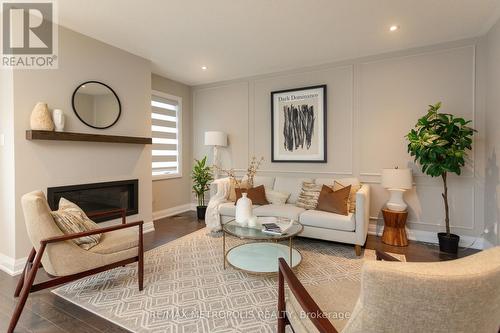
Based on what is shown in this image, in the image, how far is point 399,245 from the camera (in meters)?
3.37

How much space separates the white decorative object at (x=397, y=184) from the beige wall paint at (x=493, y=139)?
845mm

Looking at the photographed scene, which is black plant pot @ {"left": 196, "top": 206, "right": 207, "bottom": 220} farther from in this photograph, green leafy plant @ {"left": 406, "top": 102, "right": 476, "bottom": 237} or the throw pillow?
green leafy plant @ {"left": 406, "top": 102, "right": 476, "bottom": 237}

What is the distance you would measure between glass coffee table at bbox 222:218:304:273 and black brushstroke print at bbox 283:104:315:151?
72.3 inches

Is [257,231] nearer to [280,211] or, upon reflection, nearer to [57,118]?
[280,211]

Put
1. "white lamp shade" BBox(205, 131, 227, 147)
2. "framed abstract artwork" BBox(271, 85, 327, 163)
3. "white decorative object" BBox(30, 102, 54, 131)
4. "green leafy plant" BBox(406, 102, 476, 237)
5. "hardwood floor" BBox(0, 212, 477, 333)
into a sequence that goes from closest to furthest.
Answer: "hardwood floor" BBox(0, 212, 477, 333) → "white decorative object" BBox(30, 102, 54, 131) → "green leafy plant" BBox(406, 102, 476, 237) → "framed abstract artwork" BBox(271, 85, 327, 163) → "white lamp shade" BBox(205, 131, 227, 147)

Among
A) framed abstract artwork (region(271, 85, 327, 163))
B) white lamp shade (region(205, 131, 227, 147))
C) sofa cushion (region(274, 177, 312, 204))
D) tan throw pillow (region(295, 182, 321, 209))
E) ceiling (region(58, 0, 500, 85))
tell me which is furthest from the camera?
white lamp shade (region(205, 131, 227, 147))

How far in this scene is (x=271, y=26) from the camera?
3018mm

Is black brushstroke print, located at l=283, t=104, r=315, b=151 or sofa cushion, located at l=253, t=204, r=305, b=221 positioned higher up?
black brushstroke print, located at l=283, t=104, r=315, b=151

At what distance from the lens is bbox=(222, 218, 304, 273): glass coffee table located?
7.97 ft

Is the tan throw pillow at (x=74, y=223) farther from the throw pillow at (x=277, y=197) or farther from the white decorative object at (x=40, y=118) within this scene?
the throw pillow at (x=277, y=197)

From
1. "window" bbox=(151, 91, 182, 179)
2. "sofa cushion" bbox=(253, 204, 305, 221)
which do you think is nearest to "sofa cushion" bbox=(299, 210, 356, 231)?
"sofa cushion" bbox=(253, 204, 305, 221)

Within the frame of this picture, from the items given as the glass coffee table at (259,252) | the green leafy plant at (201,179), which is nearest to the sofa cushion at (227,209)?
the glass coffee table at (259,252)

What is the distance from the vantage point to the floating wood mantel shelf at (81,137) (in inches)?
105
